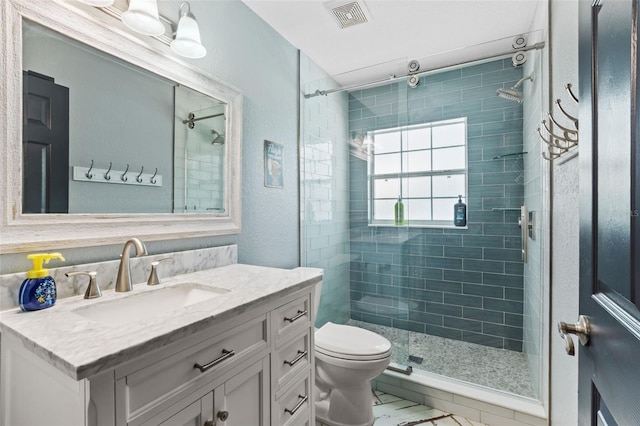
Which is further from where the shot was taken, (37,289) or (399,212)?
(399,212)

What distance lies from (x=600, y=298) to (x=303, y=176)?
1965 mm

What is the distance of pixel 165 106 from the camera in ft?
4.56

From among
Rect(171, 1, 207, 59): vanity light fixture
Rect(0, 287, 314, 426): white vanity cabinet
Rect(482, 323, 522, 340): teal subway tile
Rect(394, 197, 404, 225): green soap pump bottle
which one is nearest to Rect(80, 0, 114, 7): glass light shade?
Rect(171, 1, 207, 59): vanity light fixture

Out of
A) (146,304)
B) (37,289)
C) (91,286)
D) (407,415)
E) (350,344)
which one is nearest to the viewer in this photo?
(37,289)

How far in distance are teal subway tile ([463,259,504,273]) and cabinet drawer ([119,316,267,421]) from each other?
7.31 feet

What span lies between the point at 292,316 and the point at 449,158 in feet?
7.41

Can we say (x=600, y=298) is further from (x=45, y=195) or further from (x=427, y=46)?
(x=427, y=46)

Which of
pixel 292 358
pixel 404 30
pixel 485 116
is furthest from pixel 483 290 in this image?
pixel 404 30

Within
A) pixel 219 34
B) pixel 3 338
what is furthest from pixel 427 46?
pixel 3 338

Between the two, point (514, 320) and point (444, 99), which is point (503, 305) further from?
point (444, 99)

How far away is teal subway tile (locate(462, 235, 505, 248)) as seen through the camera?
2549 millimetres

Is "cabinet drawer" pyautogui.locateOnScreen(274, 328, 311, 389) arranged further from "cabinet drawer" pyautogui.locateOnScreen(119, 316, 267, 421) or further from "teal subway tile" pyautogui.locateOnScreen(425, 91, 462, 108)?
"teal subway tile" pyautogui.locateOnScreen(425, 91, 462, 108)

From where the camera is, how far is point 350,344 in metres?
1.72

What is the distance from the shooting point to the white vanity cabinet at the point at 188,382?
2.07 feet
